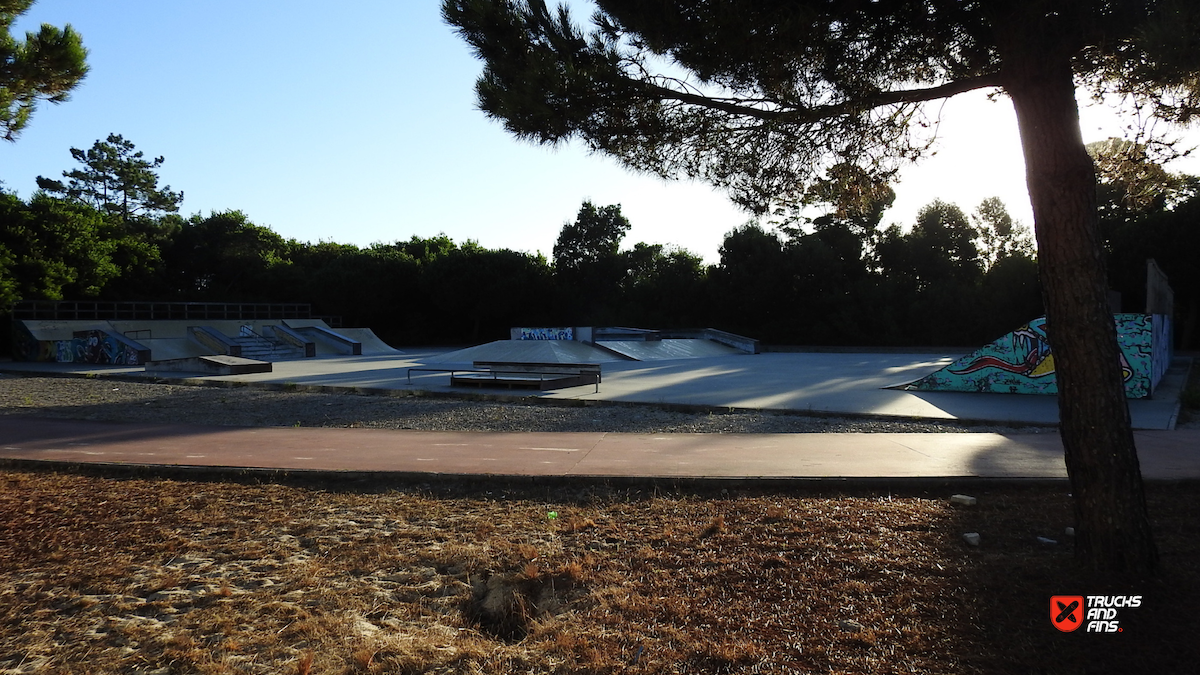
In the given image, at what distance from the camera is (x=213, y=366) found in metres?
18.5

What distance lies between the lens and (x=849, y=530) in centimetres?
427

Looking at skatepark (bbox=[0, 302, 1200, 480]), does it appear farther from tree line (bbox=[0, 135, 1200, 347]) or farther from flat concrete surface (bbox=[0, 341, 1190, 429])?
tree line (bbox=[0, 135, 1200, 347])

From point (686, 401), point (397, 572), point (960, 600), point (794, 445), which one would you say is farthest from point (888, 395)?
point (397, 572)

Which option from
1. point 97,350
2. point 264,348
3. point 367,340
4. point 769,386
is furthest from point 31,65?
point 367,340

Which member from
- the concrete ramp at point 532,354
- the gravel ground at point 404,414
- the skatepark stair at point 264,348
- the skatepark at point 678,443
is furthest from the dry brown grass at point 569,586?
the skatepark stair at point 264,348

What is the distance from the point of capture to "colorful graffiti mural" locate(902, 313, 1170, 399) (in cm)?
1170

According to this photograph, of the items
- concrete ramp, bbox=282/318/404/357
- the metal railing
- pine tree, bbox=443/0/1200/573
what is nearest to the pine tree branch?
pine tree, bbox=443/0/1200/573

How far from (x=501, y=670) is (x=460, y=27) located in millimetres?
4276

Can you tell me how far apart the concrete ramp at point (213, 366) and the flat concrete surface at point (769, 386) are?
0.50 metres

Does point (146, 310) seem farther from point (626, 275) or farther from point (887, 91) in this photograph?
point (887, 91)

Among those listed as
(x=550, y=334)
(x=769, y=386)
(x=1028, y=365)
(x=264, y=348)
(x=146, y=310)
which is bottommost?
(x=769, y=386)

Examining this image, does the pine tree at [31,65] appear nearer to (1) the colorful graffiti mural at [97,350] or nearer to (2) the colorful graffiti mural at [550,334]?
(1) the colorful graffiti mural at [97,350]

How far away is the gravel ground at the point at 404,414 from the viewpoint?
8859 millimetres

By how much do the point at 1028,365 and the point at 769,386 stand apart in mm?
4494
